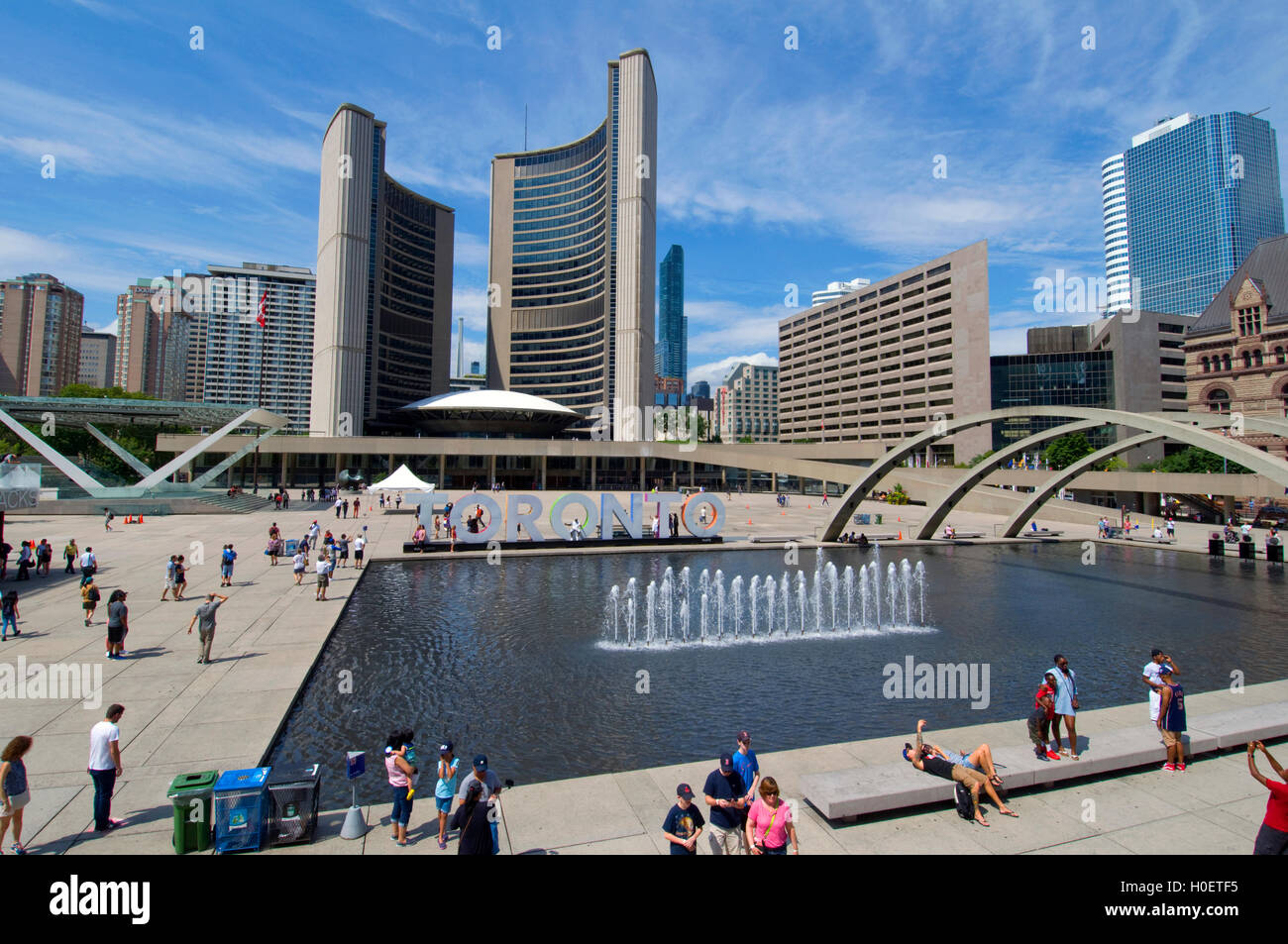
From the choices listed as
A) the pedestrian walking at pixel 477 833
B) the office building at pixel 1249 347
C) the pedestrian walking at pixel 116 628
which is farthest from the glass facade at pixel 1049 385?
the pedestrian walking at pixel 477 833

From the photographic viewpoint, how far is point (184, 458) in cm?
4169

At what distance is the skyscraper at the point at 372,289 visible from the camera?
93.1 m

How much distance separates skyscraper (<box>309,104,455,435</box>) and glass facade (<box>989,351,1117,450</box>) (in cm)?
9303

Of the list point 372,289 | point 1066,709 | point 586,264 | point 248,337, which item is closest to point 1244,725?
point 1066,709

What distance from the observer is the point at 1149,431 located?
25969 millimetres

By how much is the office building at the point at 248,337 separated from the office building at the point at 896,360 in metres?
145

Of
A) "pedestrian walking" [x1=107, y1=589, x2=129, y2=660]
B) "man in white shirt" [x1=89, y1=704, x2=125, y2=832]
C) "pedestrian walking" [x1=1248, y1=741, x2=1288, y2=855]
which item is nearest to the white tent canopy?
"pedestrian walking" [x1=107, y1=589, x2=129, y2=660]

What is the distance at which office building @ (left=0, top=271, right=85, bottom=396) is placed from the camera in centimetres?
14100

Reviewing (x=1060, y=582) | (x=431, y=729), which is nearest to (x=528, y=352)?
(x=1060, y=582)

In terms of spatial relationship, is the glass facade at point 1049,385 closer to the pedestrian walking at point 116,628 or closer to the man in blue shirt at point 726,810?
the man in blue shirt at point 726,810

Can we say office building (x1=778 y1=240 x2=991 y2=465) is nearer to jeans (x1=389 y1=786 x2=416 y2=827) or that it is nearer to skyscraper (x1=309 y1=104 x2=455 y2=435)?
skyscraper (x1=309 y1=104 x2=455 y2=435)

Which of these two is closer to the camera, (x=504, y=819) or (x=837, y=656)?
(x=504, y=819)
